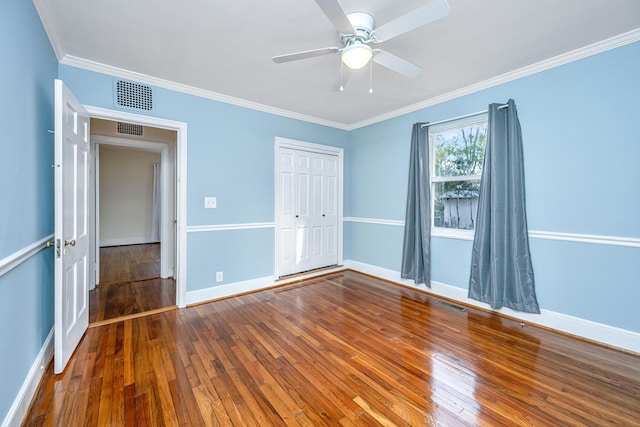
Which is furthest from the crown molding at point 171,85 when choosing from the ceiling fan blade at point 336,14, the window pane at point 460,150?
the ceiling fan blade at point 336,14

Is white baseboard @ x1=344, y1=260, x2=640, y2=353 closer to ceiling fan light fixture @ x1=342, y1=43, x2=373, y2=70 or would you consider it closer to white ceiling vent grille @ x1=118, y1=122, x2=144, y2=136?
ceiling fan light fixture @ x1=342, y1=43, x2=373, y2=70

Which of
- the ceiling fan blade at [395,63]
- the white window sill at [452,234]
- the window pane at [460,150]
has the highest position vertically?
the ceiling fan blade at [395,63]

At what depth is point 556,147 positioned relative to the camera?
265cm

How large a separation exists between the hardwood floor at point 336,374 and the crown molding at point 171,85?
2.59 meters

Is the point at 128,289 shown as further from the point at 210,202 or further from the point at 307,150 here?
the point at 307,150

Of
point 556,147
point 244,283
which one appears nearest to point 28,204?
point 244,283

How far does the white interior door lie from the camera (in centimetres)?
190

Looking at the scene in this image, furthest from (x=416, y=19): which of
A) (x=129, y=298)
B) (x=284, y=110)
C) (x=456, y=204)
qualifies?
(x=129, y=298)

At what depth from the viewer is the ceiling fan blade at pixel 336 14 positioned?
1.44m

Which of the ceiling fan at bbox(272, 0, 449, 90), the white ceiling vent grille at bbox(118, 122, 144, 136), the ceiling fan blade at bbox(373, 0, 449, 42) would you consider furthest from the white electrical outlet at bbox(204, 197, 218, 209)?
the ceiling fan blade at bbox(373, 0, 449, 42)

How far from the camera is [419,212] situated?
3727 millimetres

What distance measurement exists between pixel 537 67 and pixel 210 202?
3898 mm

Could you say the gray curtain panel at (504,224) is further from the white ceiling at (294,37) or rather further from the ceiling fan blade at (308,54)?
the ceiling fan blade at (308,54)

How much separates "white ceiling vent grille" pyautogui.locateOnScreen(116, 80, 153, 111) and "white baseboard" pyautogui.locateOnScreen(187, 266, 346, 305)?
2207 mm
